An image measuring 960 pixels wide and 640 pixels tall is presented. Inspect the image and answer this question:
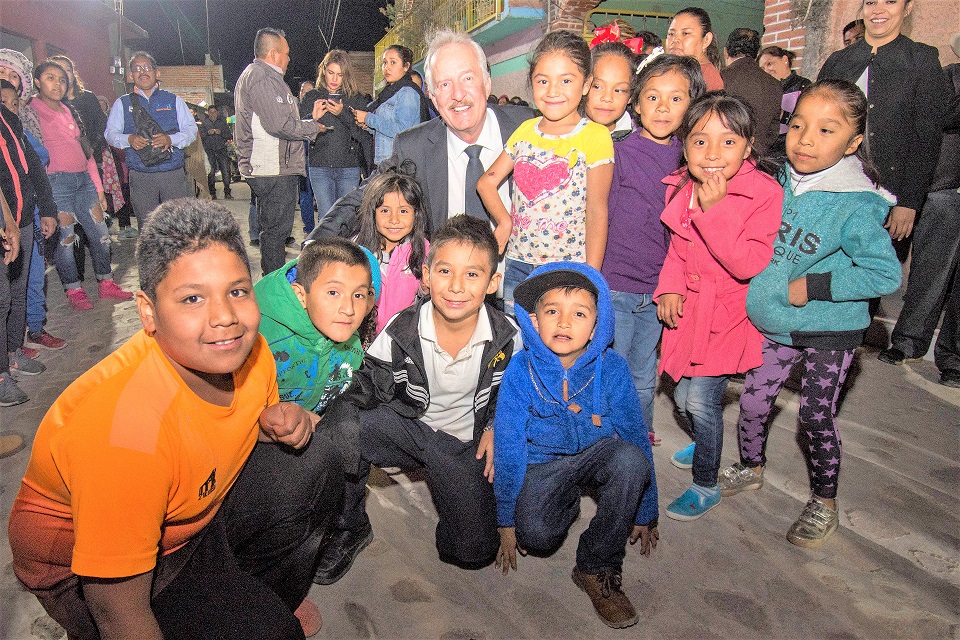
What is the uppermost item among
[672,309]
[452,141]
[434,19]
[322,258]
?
[434,19]

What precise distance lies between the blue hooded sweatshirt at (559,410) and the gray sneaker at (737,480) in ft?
2.10

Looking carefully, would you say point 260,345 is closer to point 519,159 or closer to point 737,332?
point 519,159

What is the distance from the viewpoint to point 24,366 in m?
3.90

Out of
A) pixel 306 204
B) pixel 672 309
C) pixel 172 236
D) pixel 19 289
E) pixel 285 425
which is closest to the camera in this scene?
pixel 172 236

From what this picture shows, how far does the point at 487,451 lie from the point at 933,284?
3.78 m

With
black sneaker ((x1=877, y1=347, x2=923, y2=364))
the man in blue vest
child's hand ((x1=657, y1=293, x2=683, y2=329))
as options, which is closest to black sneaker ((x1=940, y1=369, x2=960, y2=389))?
black sneaker ((x1=877, y1=347, x2=923, y2=364))

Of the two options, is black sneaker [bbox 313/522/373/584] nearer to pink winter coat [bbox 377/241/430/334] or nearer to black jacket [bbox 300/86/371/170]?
A: pink winter coat [bbox 377/241/430/334]

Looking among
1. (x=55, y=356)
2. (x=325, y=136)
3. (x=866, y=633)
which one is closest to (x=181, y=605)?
(x=866, y=633)

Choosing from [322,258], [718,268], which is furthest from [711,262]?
[322,258]

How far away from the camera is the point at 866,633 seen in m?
1.86

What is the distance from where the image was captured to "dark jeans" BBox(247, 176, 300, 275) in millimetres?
5391

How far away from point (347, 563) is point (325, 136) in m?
4.71

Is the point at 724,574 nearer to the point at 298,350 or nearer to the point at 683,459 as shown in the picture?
the point at 683,459

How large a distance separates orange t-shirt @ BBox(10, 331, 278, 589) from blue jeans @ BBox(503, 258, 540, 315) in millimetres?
1487
